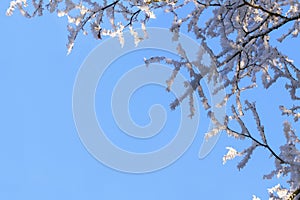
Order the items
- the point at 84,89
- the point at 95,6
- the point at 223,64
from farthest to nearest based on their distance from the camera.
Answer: the point at 84,89, the point at 95,6, the point at 223,64

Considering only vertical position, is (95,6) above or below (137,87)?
below

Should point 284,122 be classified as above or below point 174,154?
below

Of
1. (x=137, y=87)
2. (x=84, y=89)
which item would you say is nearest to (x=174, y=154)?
(x=137, y=87)

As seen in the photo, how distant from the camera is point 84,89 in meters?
4.61

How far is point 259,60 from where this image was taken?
279 centimetres

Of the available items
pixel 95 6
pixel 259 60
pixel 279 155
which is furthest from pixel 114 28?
pixel 279 155

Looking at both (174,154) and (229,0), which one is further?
(174,154)

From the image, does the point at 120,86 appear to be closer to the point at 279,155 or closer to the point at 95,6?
the point at 95,6

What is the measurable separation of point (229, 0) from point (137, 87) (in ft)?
6.96

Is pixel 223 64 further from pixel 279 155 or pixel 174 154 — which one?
pixel 174 154

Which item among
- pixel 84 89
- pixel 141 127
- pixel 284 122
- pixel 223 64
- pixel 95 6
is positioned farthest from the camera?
pixel 84 89

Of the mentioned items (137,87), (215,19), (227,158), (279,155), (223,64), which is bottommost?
(279,155)

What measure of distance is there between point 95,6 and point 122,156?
1.99 meters

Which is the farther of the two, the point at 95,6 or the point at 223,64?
the point at 95,6
